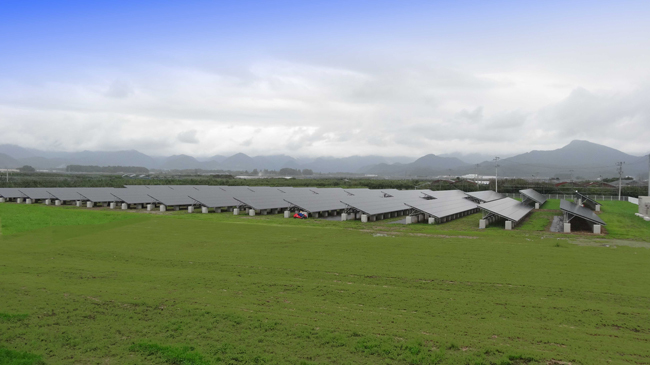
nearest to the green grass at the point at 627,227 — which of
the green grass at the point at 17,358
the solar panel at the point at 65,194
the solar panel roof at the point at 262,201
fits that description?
the solar panel roof at the point at 262,201

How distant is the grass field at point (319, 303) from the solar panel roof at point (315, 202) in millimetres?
17602

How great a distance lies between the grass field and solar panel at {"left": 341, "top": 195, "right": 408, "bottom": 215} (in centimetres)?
1572

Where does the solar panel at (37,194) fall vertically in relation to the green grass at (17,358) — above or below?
above

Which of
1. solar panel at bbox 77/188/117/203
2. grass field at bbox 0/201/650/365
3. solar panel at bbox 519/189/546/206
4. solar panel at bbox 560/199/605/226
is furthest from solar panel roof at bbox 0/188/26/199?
solar panel at bbox 519/189/546/206

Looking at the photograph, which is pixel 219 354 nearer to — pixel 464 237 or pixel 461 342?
pixel 461 342

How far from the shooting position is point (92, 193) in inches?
2024

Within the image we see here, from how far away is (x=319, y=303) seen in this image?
11.7 metres

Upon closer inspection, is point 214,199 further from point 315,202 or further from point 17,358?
point 17,358

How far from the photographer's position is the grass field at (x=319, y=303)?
28.0ft

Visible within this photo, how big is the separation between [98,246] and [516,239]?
26.8 m

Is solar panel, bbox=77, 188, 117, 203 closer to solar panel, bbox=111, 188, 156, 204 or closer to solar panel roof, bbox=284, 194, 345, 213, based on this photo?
solar panel, bbox=111, 188, 156, 204

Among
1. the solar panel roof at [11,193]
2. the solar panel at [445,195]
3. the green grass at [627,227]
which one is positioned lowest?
the green grass at [627,227]

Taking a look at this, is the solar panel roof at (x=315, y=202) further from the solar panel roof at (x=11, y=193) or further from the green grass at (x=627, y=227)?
the solar panel roof at (x=11, y=193)

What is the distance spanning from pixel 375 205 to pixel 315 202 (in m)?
6.96
